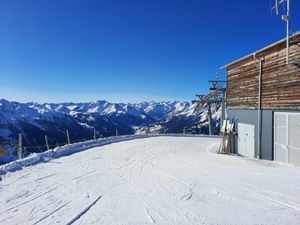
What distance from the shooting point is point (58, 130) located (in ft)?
584

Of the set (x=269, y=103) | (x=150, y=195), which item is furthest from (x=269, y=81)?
(x=150, y=195)

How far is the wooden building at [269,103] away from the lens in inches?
478

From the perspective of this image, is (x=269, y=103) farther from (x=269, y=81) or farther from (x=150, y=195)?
(x=150, y=195)

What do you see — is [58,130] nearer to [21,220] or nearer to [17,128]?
[17,128]

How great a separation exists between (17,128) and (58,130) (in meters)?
24.0

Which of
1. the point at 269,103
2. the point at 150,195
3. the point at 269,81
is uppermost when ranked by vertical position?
the point at 269,81

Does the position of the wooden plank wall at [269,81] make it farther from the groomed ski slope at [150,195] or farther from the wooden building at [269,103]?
the groomed ski slope at [150,195]

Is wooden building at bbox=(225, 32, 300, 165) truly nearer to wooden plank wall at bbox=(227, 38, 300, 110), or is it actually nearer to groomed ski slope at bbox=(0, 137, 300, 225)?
wooden plank wall at bbox=(227, 38, 300, 110)

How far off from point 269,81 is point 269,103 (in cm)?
108

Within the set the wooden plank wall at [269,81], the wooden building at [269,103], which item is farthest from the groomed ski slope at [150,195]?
the wooden plank wall at [269,81]

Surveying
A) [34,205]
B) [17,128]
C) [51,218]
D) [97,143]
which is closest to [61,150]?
[97,143]

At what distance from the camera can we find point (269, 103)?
1395 cm

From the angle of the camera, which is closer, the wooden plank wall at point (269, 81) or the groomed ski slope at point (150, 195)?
the groomed ski slope at point (150, 195)

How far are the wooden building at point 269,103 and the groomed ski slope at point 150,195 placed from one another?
1712 millimetres
